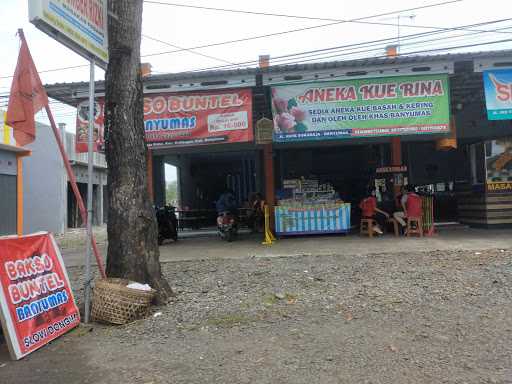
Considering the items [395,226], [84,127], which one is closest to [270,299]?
[395,226]

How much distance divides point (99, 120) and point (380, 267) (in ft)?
25.2

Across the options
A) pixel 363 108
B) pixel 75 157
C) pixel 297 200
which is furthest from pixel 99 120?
pixel 75 157

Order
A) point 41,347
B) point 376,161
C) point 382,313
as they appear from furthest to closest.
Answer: point 376,161 < point 382,313 < point 41,347

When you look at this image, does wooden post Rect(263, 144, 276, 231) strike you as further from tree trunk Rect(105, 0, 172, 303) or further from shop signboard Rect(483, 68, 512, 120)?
tree trunk Rect(105, 0, 172, 303)

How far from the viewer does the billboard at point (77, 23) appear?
464 centimetres

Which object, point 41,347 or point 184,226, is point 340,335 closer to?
point 41,347

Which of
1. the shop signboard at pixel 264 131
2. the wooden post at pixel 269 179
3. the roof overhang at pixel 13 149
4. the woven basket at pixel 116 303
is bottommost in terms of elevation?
the woven basket at pixel 116 303

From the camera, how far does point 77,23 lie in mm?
5223

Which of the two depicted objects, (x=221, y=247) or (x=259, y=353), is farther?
(x=221, y=247)

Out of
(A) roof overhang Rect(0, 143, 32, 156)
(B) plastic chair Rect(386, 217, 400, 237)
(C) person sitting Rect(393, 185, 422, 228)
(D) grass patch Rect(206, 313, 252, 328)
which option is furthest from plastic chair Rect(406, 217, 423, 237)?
(A) roof overhang Rect(0, 143, 32, 156)

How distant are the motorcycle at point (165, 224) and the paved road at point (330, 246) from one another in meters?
0.24

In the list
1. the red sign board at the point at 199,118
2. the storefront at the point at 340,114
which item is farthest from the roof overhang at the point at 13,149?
the red sign board at the point at 199,118

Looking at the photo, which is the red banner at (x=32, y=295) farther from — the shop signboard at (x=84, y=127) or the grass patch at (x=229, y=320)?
the shop signboard at (x=84, y=127)

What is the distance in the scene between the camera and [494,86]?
1030 cm
